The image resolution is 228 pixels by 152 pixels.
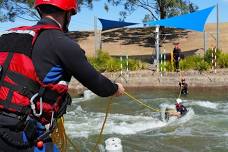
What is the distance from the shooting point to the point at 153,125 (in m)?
14.4

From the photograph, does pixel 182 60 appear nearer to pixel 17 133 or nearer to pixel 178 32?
pixel 178 32

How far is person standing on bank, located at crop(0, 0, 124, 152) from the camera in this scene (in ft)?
10.4

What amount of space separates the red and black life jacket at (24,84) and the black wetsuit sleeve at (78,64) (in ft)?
0.41

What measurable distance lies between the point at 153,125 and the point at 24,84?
37.5 feet

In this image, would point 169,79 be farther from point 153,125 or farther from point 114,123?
point 153,125

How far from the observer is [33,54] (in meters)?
3.19

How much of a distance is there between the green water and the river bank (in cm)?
143

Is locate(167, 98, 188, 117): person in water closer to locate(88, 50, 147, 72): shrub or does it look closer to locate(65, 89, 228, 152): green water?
locate(65, 89, 228, 152): green water

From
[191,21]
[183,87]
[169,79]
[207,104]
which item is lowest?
[207,104]

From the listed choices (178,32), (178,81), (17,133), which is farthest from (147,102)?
(178,32)

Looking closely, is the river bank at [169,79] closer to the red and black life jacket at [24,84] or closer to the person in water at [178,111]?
the person in water at [178,111]

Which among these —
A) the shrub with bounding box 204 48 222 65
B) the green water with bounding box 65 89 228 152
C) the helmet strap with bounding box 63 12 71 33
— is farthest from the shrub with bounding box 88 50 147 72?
the helmet strap with bounding box 63 12 71 33

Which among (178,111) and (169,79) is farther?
(169,79)

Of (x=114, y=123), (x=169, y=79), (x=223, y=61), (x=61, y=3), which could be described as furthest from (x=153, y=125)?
(x=61, y=3)
